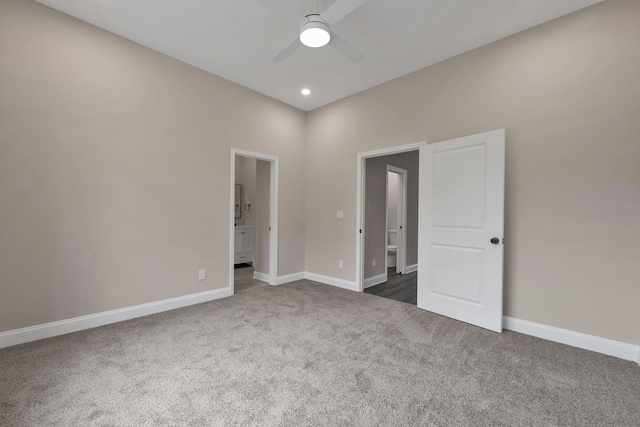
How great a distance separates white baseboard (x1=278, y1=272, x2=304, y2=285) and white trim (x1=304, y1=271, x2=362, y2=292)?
10cm

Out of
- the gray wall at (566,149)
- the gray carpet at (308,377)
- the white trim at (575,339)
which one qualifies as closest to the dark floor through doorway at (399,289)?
the gray carpet at (308,377)

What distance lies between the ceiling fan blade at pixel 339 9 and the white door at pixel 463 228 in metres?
1.80

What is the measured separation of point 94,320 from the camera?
8.92 feet

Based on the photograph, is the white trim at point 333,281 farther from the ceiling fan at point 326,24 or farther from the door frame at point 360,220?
the ceiling fan at point 326,24

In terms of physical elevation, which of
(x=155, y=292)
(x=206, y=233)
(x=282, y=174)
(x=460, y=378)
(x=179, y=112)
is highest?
(x=179, y=112)

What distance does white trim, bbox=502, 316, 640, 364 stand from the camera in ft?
7.29

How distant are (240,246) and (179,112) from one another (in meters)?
3.33

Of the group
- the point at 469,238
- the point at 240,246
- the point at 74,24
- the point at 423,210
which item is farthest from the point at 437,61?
the point at 240,246

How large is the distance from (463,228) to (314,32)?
2.42 m

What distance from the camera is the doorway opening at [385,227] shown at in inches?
161

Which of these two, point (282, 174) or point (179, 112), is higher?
point (179, 112)

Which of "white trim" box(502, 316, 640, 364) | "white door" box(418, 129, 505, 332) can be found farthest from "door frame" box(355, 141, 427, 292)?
"white trim" box(502, 316, 640, 364)

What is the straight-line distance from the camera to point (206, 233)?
3.58 metres

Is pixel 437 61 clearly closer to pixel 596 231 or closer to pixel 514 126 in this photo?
pixel 514 126
